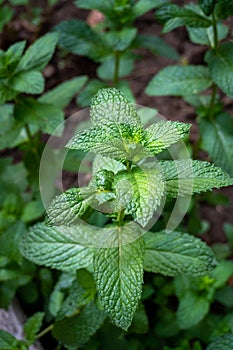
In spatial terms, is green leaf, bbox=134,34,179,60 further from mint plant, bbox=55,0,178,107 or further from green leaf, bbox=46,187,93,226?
green leaf, bbox=46,187,93,226

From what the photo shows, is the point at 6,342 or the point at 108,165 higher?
the point at 108,165

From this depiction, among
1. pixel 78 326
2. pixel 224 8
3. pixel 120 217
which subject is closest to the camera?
pixel 120 217

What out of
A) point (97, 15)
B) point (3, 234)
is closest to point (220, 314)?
point (3, 234)

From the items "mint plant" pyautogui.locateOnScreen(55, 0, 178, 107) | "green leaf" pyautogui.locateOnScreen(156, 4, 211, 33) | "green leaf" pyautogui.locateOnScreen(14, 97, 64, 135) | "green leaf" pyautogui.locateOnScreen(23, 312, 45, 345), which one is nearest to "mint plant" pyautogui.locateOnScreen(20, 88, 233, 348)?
"green leaf" pyautogui.locateOnScreen(23, 312, 45, 345)

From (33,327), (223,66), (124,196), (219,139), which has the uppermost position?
(124,196)

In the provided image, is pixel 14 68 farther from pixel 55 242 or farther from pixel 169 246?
pixel 169 246

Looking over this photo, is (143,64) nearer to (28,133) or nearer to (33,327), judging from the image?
(28,133)

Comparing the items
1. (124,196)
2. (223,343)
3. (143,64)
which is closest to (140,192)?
(124,196)
